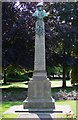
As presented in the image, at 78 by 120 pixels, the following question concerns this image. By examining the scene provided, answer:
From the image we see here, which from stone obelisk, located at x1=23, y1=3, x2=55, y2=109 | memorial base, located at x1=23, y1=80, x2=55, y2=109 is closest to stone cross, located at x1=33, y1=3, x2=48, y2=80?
stone obelisk, located at x1=23, y1=3, x2=55, y2=109

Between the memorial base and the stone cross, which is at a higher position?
the stone cross

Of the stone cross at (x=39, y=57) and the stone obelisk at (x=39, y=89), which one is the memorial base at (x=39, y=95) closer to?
the stone obelisk at (x=39, y=89)

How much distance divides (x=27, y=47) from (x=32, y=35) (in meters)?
1.10

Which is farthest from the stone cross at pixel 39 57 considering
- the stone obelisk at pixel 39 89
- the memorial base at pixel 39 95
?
the memorial base at pixel 39 95

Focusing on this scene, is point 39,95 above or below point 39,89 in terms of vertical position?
below

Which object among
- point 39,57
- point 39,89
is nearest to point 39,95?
point 39,89

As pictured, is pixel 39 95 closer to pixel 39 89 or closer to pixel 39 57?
pixel 39 89

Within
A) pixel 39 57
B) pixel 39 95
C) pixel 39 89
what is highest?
pixel 39 57

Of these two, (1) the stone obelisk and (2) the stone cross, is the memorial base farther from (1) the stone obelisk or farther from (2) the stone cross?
(2) the stone cross

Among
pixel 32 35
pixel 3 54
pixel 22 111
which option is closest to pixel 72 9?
pixel 32 35

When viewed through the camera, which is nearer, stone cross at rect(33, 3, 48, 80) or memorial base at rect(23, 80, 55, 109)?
memorial base at rect(23, 80, 55, 109)

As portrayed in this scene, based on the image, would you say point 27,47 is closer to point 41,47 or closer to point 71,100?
point 71,100

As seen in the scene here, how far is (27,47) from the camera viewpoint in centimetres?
2542

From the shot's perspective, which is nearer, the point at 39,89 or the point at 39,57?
the point at 39,89
